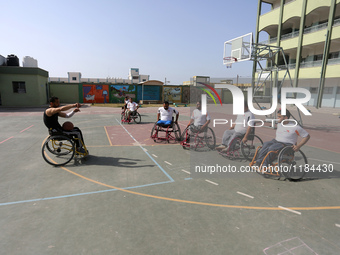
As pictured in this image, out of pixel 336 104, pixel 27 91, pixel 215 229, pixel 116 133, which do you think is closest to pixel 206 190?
pixel 215 229

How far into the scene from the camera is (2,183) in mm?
4926

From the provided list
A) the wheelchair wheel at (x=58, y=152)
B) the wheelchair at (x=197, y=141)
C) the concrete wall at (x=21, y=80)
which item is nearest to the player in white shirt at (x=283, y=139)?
the wheelchair at (x=197, y=141)

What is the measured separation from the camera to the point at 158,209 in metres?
3.89

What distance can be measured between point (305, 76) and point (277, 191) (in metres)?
30.8

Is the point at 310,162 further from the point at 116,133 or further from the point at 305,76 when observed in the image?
the point at 305,76

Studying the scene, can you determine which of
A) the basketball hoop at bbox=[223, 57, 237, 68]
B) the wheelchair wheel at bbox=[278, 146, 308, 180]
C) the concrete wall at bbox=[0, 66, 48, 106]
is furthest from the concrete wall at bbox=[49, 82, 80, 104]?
the wheelchair wheel at bbox=[278, 146, 308, 180]

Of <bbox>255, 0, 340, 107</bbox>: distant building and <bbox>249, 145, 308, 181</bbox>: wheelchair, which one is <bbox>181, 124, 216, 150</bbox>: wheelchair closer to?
<bbox>249, 145, 308, 181</bbox>: wheelchair

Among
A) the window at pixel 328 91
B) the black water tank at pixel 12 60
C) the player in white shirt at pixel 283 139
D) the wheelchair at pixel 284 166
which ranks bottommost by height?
the wheelchair at pixel 284 166

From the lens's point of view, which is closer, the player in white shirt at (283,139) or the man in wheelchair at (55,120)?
the player in white shirt at (283,139)

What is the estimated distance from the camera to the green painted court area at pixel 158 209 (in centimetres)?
301

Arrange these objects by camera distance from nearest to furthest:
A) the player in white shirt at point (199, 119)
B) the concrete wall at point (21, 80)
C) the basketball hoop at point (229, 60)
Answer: the player in white shirt at point (199, 119) < the basketball hoop at point (229, 60) < the concrete wall at point (21, 80)

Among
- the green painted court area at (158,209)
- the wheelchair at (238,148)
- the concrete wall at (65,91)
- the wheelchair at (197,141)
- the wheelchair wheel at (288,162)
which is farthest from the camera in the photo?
the concrete wall at (65,91)

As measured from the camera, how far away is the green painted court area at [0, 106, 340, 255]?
301 centimetres

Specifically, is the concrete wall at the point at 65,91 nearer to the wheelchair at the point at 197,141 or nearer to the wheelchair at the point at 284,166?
the wheelchair at the point at 197,141
